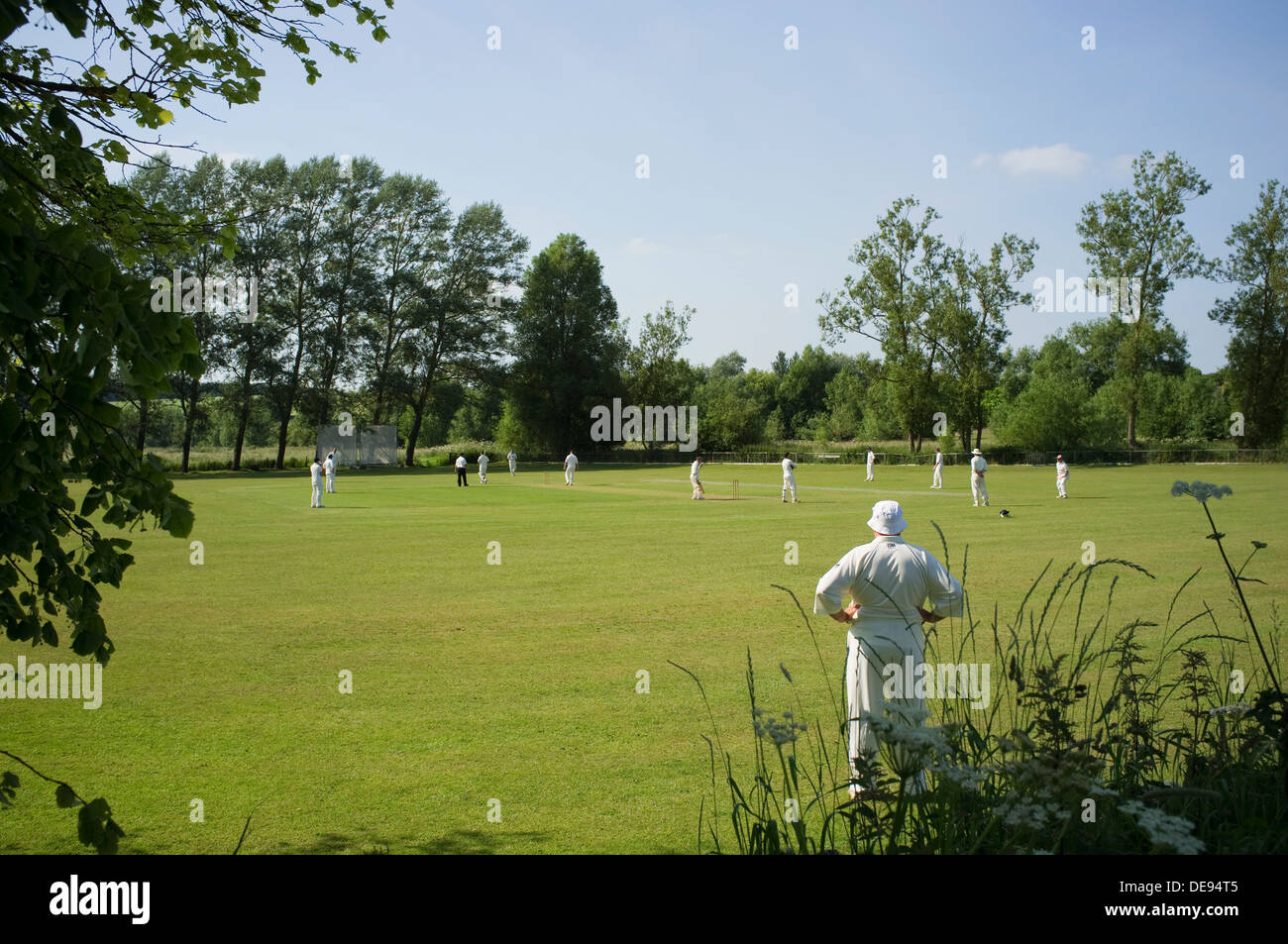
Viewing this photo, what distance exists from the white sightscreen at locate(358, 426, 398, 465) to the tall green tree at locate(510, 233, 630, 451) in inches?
494

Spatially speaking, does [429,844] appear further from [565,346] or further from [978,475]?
[565,346]

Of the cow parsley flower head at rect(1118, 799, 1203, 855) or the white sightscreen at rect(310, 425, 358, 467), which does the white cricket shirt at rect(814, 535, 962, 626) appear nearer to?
the cow parsley flower head at rect(1118, 799, 1203, 855)

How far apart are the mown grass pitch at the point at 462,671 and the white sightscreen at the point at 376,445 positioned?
177ft

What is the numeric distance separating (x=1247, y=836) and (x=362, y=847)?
4482 millimetres

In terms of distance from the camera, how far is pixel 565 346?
8962 centimetres

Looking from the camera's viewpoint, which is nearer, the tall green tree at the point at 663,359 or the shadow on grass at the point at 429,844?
the shadow on grass at the point at 429,844

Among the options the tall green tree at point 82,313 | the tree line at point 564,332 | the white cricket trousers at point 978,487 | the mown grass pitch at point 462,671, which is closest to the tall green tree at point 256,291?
the tree line at point 564,332

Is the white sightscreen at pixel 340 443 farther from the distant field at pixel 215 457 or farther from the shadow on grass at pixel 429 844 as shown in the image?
the shadow on grass at pixel 429 844

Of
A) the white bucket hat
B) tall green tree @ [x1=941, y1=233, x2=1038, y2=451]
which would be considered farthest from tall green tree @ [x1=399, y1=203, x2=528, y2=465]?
the white bucket hat

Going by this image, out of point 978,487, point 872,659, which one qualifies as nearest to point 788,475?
point 978,487

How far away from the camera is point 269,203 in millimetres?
71438

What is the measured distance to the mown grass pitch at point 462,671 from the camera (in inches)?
243
